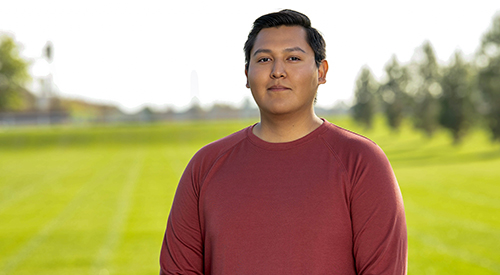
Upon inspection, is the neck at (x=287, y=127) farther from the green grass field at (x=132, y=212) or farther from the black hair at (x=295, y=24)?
the green grass field at (x=132, y=212)

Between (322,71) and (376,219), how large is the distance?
29.9 inches

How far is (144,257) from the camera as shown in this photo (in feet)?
34.5

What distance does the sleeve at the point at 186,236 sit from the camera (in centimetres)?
233

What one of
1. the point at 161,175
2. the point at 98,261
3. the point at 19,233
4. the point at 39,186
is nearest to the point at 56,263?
the point at 98,261

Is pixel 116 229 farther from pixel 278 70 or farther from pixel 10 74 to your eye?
pixel 10 74

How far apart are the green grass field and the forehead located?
8.01 metres

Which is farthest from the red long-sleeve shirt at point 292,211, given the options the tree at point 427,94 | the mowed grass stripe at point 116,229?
the tree at point 427,94

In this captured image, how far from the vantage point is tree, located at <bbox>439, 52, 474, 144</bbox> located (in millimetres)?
41250

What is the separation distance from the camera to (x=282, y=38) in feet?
7.40

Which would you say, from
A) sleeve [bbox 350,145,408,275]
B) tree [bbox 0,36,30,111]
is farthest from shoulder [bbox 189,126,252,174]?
tree [bbox 0,36,30,111]

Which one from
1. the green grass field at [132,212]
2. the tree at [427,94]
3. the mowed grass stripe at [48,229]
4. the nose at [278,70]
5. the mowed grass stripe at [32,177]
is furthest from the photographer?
the tree at [427,94]

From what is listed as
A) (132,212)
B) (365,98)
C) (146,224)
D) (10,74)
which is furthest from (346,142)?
(10,74)

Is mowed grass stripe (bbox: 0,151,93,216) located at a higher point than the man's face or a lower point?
lower

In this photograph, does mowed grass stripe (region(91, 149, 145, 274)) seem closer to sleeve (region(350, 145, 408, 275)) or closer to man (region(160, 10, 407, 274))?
man (region(160, 10, 407, 274))
